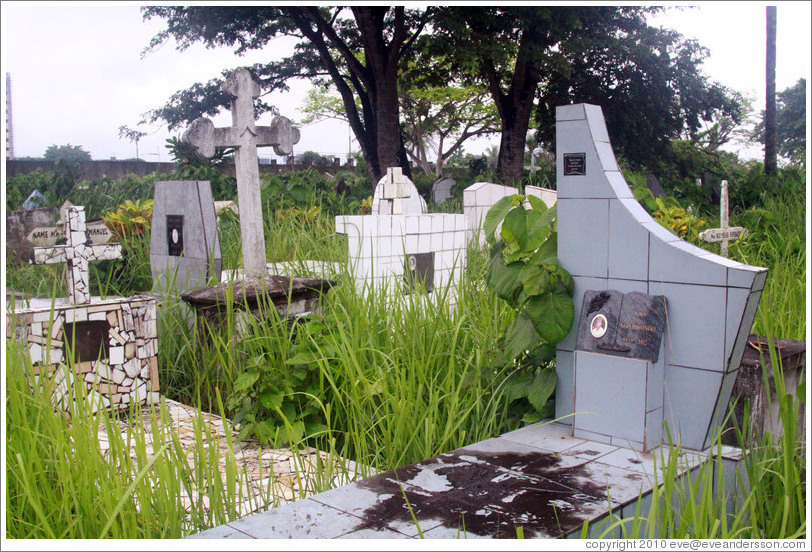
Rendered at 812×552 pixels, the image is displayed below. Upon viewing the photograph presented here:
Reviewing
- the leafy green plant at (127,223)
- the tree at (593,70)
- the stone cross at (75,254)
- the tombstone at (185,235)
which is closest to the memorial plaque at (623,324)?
the stone cross at (75,254)

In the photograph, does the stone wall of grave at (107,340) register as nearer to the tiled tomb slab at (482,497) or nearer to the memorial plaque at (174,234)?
the memorial plaque at (174,234)

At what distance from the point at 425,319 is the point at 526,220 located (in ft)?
2.51

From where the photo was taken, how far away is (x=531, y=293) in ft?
Result: 10.9

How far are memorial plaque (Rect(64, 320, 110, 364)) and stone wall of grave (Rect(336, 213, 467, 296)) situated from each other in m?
1.75

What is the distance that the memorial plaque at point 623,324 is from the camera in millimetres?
3117

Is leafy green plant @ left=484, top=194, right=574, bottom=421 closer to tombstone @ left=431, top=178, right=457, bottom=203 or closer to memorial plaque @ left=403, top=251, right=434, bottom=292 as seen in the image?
memorial plaque @ left=403, top=251, right=434, bottom=292

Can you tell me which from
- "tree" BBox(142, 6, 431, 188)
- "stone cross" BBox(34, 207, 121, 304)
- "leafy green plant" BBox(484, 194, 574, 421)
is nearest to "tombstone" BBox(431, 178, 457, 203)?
"tree" BBox(142, 6, 431, 188)

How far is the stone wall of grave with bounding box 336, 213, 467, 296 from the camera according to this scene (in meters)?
5.62

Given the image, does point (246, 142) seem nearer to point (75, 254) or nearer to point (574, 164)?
point (75, 254)

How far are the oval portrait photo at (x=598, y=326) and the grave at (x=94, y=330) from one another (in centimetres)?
252

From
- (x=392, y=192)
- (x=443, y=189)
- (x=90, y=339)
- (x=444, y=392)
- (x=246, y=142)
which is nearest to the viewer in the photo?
(x=444, y=392)

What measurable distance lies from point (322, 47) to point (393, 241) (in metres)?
12.0

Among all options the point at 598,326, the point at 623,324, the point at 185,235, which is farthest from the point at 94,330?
the point at 623,324

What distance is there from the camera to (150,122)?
720 inches
